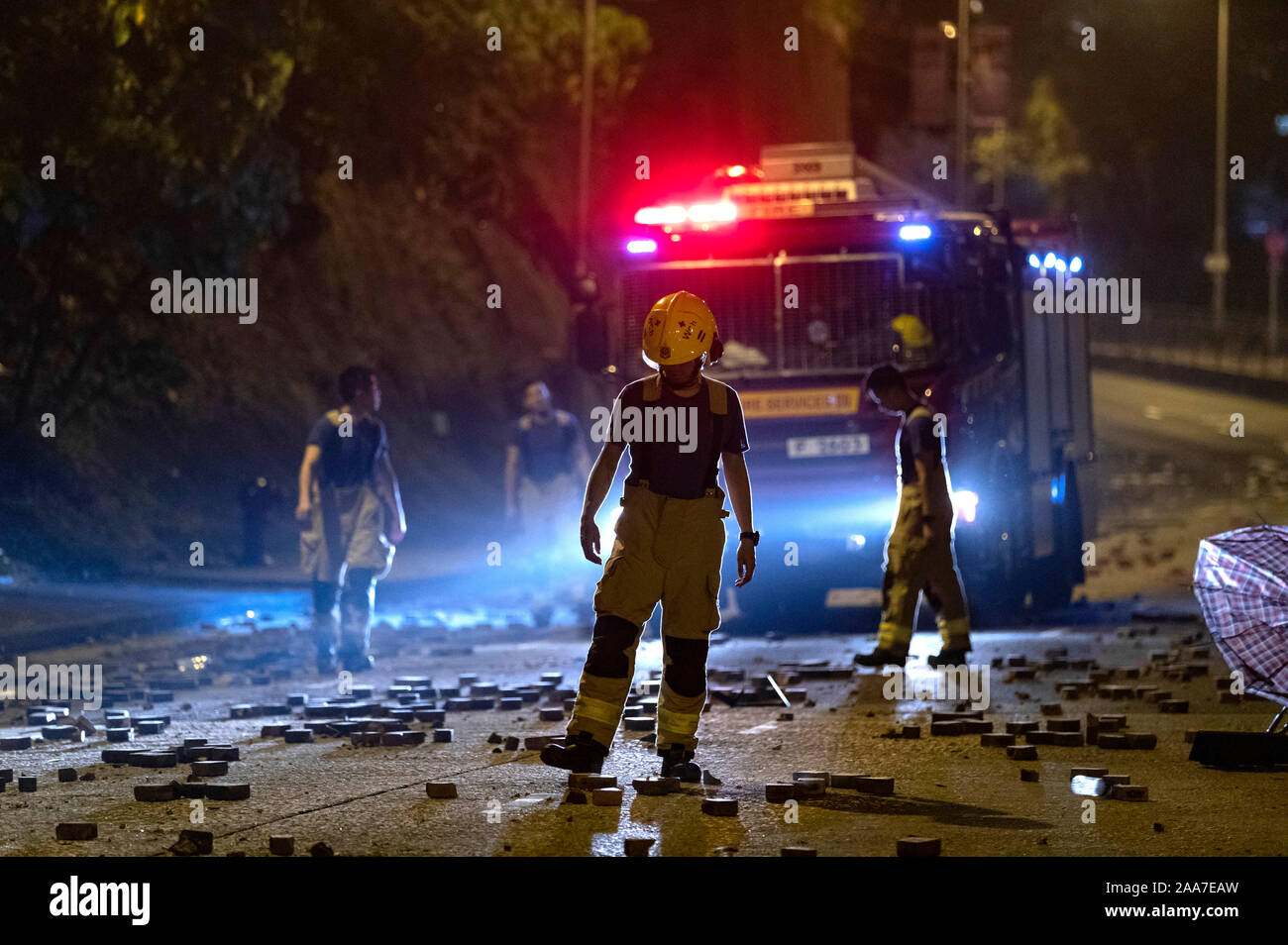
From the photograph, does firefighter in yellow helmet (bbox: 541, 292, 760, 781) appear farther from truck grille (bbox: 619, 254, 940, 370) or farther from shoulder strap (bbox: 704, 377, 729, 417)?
truck grille (bbox: 619, 254, 940, 370)

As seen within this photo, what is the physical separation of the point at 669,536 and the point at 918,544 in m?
4.37

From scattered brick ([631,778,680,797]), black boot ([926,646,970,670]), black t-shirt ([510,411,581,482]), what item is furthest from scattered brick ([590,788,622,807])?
black t-shirt ([510,411,581,482])

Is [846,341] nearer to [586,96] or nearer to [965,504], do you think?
[965,504]

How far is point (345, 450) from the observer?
41.8 feet

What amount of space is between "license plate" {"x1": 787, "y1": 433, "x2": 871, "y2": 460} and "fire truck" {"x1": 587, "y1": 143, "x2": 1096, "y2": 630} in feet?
0.03

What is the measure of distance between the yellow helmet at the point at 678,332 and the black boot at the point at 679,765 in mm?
1517

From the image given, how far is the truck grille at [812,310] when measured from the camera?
571 inches

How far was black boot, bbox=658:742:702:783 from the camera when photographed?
7605 millimetres

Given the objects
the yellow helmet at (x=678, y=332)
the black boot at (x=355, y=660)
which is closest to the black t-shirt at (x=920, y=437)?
the black boot at (x=355, y=660)

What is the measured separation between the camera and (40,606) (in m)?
15.3

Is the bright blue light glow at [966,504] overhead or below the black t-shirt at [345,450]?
below

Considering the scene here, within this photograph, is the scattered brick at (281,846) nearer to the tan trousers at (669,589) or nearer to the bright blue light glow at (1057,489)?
the tan trousers at (669,589)

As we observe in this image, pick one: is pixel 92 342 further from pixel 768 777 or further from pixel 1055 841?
pixel 1055 841
